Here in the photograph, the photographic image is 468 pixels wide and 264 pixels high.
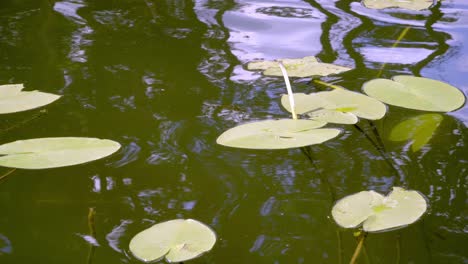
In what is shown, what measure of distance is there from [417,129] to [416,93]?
12 cm

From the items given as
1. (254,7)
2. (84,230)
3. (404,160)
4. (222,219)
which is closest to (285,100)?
(404,160)

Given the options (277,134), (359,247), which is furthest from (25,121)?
(359,247)

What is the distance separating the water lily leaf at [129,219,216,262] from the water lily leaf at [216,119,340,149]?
0.22 meters

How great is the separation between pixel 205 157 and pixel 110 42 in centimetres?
71

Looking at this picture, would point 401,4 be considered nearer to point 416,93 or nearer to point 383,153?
point 416,93

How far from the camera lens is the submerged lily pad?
1.15 m

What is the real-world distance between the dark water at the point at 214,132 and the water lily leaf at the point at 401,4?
44 mm

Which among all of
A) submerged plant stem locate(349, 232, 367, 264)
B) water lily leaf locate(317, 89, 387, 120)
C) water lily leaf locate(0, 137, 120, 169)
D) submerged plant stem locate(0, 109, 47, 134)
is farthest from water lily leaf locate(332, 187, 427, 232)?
submerged plant stem locate(0, 109, 47, 134)

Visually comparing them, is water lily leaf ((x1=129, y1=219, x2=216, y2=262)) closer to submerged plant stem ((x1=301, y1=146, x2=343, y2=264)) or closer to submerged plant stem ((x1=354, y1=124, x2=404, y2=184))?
submerged plant stem ((x1=301, y1=146, x2=343, y2=264))

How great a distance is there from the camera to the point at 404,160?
3.47ft

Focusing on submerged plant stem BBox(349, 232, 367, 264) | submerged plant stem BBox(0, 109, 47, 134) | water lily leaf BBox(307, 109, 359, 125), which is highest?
water lily leaf BBox(307, 109, 359, 125)

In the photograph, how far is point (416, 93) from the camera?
1.24 meters

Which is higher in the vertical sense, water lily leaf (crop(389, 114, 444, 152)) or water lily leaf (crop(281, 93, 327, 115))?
water lily leaf (crop(281, 93, 327, 115))

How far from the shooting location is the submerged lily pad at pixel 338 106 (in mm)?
1152
